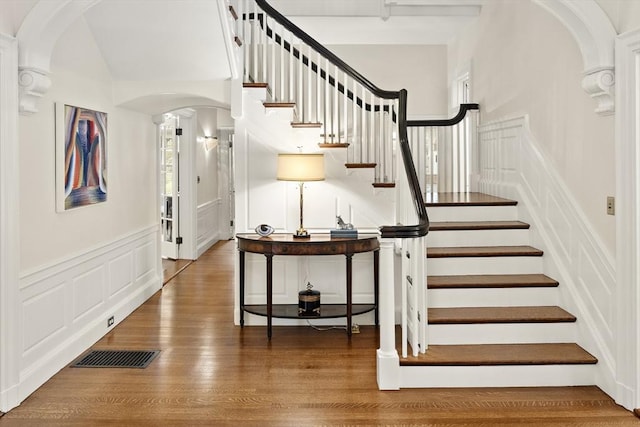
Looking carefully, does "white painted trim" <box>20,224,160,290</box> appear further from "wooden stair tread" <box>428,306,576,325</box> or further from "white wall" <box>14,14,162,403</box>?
"wooden stair tread" <box>428,306,576,325</box>

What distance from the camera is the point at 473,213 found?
5.19 m

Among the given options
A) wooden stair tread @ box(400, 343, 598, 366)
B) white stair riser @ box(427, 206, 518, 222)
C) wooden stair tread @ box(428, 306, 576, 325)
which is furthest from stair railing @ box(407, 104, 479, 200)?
wooden stair tread @ box(400, 343, 598, 366)

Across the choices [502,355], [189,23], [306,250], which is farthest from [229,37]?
[502,355]

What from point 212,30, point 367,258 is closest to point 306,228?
point 367,258

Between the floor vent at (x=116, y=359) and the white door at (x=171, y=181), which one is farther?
the white door at (x=171, y=181)

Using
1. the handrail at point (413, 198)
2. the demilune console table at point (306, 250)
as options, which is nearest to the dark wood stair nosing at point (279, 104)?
the handrail at point (413, 198)

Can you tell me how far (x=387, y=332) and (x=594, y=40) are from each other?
7.14 feet

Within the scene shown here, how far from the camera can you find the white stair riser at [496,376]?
12.0 ft

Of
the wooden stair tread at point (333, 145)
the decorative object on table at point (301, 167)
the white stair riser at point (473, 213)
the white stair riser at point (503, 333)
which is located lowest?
the white stair riser at point (503, 333)

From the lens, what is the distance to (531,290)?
13.9 ft

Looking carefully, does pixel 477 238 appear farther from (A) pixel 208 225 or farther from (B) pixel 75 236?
(A) pixel 208 225

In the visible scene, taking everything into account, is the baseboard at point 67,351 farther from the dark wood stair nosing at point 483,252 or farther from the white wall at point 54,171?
the dark wood stair nosing at point 483,252

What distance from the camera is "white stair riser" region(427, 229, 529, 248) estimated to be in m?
4.80

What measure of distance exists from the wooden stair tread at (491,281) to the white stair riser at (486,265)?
0.25 ft
